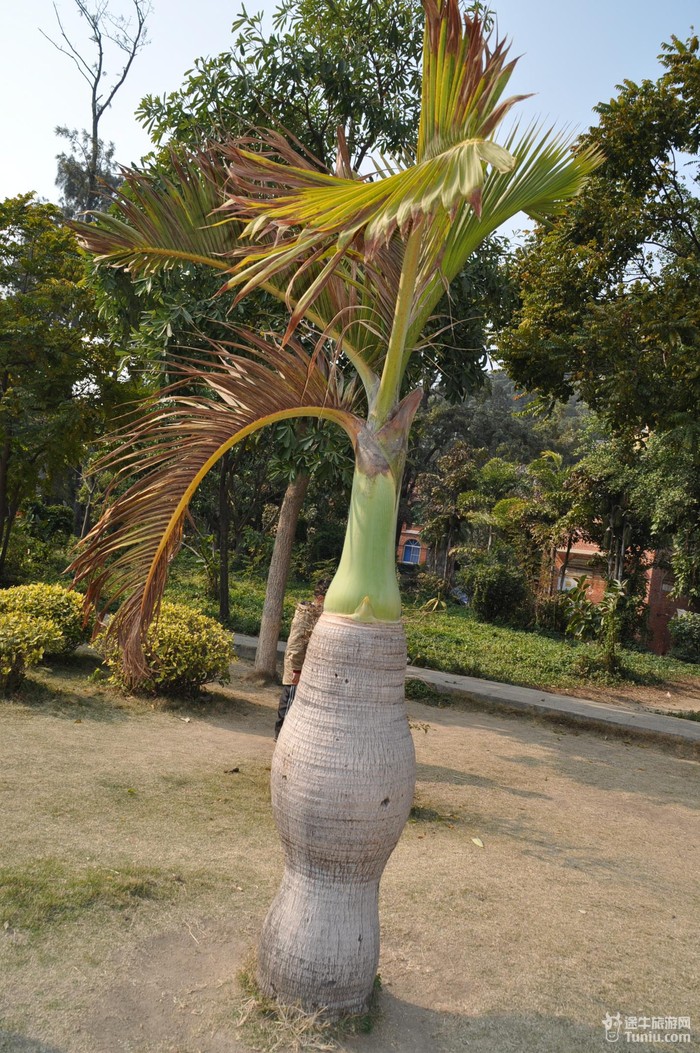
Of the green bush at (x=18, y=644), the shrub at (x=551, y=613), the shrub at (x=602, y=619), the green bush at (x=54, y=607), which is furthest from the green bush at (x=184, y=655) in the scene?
the shrub at (x=551, y=613)

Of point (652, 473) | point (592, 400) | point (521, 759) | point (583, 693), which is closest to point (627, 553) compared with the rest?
point (652, 473)

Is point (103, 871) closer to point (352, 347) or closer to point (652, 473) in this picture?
point (352, 347)

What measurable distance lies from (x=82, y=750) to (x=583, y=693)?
27.6ft

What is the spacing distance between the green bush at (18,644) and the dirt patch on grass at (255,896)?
0.38 m

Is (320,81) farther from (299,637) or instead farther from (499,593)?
(499,593)

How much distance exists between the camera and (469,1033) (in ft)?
10.4

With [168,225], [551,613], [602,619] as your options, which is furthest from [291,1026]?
[551,613]

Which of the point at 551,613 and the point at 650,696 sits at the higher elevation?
the point at 551,613

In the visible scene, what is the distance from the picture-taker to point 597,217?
973 centimetres

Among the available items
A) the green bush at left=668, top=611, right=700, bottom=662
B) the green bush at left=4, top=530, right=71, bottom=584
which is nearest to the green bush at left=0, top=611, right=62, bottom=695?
the green bush at left=4, top=530, right=71, bottom=584

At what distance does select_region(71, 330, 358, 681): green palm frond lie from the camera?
3.30m

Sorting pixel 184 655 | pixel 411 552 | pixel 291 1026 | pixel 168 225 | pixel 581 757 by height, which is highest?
pixel 168 225

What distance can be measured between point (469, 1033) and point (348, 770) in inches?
46.7

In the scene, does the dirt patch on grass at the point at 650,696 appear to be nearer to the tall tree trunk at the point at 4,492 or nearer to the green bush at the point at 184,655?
the green bush at the point at 184,655
